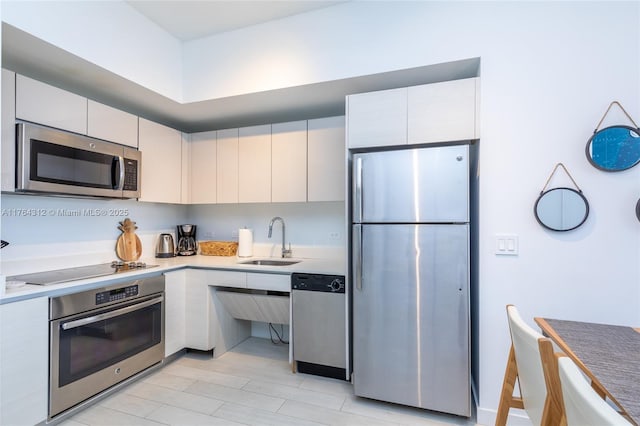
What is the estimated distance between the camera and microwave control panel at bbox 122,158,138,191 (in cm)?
243

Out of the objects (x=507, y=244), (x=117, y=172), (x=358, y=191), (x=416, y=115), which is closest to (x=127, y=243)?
(x=117, y=172)

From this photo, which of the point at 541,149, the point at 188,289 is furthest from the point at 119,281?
the point at 541,149

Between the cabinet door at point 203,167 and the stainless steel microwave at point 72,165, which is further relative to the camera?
the cabinet door at point 203,167

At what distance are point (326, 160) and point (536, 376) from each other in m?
2.04

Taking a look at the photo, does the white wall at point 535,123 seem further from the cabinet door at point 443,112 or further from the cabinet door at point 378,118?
the cabinet door at point 378,118

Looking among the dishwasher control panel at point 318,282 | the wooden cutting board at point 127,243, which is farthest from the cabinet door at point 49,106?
the dishwasher control panel at point 318,282

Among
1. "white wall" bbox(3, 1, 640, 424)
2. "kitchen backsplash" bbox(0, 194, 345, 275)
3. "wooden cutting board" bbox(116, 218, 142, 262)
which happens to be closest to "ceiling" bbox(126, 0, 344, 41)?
"white wall" bbox(3, 1, 640, 424)

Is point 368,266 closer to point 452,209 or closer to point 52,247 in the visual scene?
point 452,209

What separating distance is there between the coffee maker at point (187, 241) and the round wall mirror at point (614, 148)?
3379mm

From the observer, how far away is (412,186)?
75.0 inches

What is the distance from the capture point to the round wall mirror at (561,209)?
1.71 metres

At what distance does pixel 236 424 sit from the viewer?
1859 millimetres

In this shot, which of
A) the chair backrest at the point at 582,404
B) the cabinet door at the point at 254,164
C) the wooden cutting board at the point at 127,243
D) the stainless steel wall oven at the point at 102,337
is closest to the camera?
the chair backrest at the point at 582,404

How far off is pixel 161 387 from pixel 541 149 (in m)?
3.00
